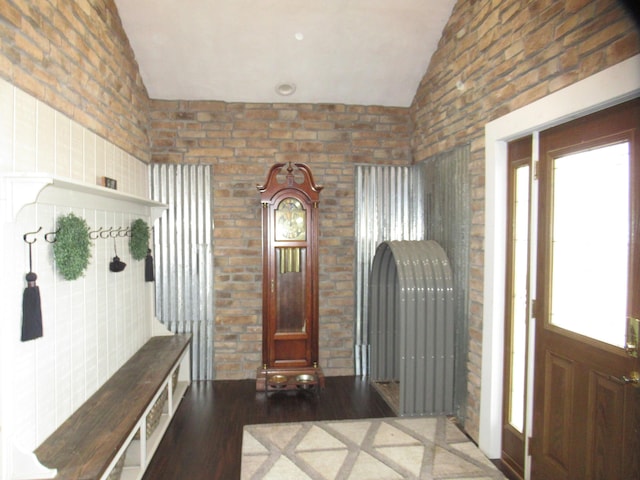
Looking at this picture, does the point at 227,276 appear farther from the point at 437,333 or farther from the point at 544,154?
the point at 544,154

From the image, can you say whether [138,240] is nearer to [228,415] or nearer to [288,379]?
[228,415]

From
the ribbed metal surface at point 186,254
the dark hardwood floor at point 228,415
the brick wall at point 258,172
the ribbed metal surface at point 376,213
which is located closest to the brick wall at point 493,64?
the ribbed metal surface at point 376,213

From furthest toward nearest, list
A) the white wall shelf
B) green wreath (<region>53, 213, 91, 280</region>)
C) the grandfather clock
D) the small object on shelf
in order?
1. the grandfather clock
2. the small object on shelf
3. green wreath (<region>53, 213, 91, 280</region>)
4. the white wall shelf

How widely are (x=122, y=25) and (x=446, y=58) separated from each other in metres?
2.74

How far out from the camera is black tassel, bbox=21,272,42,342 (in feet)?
6.23

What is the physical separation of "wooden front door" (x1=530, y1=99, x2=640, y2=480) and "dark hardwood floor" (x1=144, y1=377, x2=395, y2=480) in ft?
5.08

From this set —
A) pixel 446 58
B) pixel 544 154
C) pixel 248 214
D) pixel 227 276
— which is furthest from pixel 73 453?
pixel 446 58

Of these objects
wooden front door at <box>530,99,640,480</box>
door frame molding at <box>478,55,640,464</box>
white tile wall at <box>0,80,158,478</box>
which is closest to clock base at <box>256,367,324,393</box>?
white tile wall at <box>0,80,158,478</box>

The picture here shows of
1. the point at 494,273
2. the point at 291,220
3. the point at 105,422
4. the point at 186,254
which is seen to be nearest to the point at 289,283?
the point at 291,220

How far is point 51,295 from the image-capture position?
7.33 feet

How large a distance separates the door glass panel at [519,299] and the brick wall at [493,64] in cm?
28

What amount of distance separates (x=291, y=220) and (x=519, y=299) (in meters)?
2.08

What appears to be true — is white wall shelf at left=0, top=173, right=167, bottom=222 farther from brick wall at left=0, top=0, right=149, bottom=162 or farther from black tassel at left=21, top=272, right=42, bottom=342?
brick wall at left=0, top=0, right=149, bottom=162

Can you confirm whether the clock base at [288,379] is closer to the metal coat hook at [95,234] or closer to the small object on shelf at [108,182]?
the metal coat hook at [95,234]
